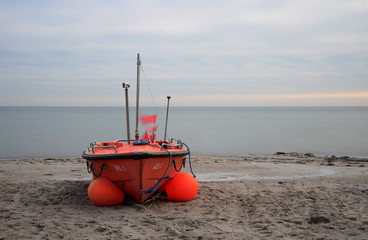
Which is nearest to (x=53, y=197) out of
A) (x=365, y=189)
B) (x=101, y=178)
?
(x=101, y=178)

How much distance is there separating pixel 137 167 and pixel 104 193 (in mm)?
862

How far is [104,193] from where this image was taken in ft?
21.9

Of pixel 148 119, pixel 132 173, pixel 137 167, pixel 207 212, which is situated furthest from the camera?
pixel 148 119

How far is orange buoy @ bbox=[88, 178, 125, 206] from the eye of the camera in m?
6.66

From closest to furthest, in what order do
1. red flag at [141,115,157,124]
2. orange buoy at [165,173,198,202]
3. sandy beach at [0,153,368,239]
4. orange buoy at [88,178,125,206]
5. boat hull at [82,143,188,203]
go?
sandy beach at [0,153,368,239] → boat hull at [82,143,188,203] → orange buoy at [88,178,125,206] → orange buoy at [165,173,198,202] → red flag at [141,115,157,124]

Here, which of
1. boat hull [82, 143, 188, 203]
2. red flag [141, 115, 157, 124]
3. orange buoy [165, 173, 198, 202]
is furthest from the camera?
red flag [141, 115, 157, 124]

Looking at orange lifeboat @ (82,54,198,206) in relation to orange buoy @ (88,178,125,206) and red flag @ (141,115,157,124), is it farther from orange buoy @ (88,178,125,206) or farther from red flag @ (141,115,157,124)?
red flag @ (141,115,157,124)

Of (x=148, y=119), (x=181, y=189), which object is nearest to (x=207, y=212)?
(x=181, y=189)

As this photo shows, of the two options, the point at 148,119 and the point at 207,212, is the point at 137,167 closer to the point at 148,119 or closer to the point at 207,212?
the point at 207,212

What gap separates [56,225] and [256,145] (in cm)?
2218

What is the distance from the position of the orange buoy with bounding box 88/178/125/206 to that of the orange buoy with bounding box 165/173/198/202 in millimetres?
1024

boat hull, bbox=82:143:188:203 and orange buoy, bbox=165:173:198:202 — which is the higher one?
boat hull, bbox=82:143:188:203

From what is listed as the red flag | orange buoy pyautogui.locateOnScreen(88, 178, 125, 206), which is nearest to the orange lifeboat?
orange buoy pyautogui.locateOnScreen(88, 178, 125, 206)

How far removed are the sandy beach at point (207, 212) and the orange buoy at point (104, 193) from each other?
0.15m
